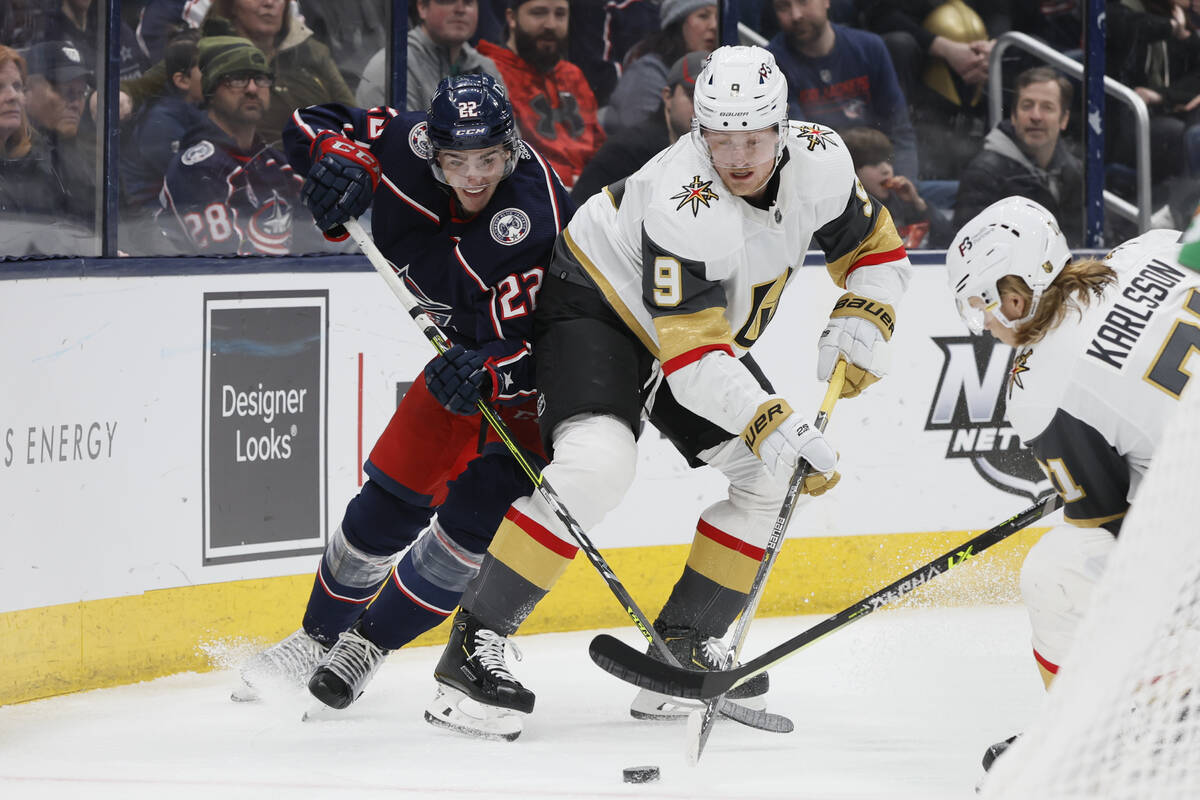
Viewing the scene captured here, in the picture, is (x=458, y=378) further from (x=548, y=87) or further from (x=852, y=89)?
(x=852, y=89)

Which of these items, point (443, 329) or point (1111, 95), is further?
point (1111, 95)

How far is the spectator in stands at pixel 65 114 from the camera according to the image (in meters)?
3.31

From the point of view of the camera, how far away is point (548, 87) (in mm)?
4109

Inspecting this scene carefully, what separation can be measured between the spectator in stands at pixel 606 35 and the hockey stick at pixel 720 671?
6.55ft

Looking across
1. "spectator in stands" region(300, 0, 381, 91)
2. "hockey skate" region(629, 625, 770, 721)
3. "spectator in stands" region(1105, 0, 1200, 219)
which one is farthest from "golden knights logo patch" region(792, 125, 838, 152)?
"spectator in stands" region(1105, 0, 1200, 219)

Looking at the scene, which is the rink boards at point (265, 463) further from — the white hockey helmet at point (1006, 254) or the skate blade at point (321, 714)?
the white hockey helmet at point (1006, 254)

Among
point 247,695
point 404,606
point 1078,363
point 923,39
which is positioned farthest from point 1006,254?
point 923,39

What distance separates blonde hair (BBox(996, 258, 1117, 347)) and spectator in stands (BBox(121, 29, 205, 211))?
2.13 meters

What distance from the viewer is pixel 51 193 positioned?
3.32 m

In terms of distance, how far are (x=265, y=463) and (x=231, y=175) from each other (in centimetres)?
78

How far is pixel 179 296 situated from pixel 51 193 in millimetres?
387

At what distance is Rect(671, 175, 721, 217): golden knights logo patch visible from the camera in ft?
8.39

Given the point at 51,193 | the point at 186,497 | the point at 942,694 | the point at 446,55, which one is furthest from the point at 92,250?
the point at 942,694

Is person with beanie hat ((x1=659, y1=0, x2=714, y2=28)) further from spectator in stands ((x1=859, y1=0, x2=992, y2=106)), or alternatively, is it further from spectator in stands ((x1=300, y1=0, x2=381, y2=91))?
spectator in stands ((x1=300, y1=0, x2=381, y2=91))
